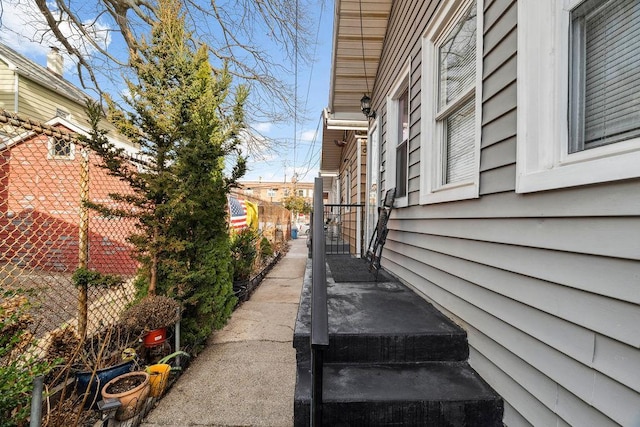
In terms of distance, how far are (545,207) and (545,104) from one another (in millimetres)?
447

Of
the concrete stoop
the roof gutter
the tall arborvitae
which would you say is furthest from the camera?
the roof gutter

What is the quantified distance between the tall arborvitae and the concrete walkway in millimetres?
348

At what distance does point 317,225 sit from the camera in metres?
1.84

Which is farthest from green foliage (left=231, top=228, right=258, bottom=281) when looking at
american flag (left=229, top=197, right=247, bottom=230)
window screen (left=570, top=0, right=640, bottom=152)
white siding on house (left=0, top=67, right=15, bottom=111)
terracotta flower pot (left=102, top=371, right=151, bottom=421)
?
white siding on house (left=0, top=67, right=15, bottom=111)

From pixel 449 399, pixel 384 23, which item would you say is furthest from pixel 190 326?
pixel 384 23

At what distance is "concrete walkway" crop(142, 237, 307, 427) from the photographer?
6.78ft

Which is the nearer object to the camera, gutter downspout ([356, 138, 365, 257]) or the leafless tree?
gutter downspout ([356, 138, 365, 257])

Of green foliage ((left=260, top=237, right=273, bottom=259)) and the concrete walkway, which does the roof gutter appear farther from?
the concrete walkway

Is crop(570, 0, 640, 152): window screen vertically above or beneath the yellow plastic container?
above

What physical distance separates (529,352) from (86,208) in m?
3.15

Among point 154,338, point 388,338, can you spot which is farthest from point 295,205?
point 388,338

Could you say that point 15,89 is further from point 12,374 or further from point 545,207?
point 545,207

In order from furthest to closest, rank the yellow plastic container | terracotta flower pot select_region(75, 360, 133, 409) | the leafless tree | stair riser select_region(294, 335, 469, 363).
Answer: the leafless tree, the yellow plastic container, terracotta flower pot select_region(75, 360, 133, 409), stair riser select_region(294, 335, 469, 363)

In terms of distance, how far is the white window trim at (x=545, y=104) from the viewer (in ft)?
3.89
